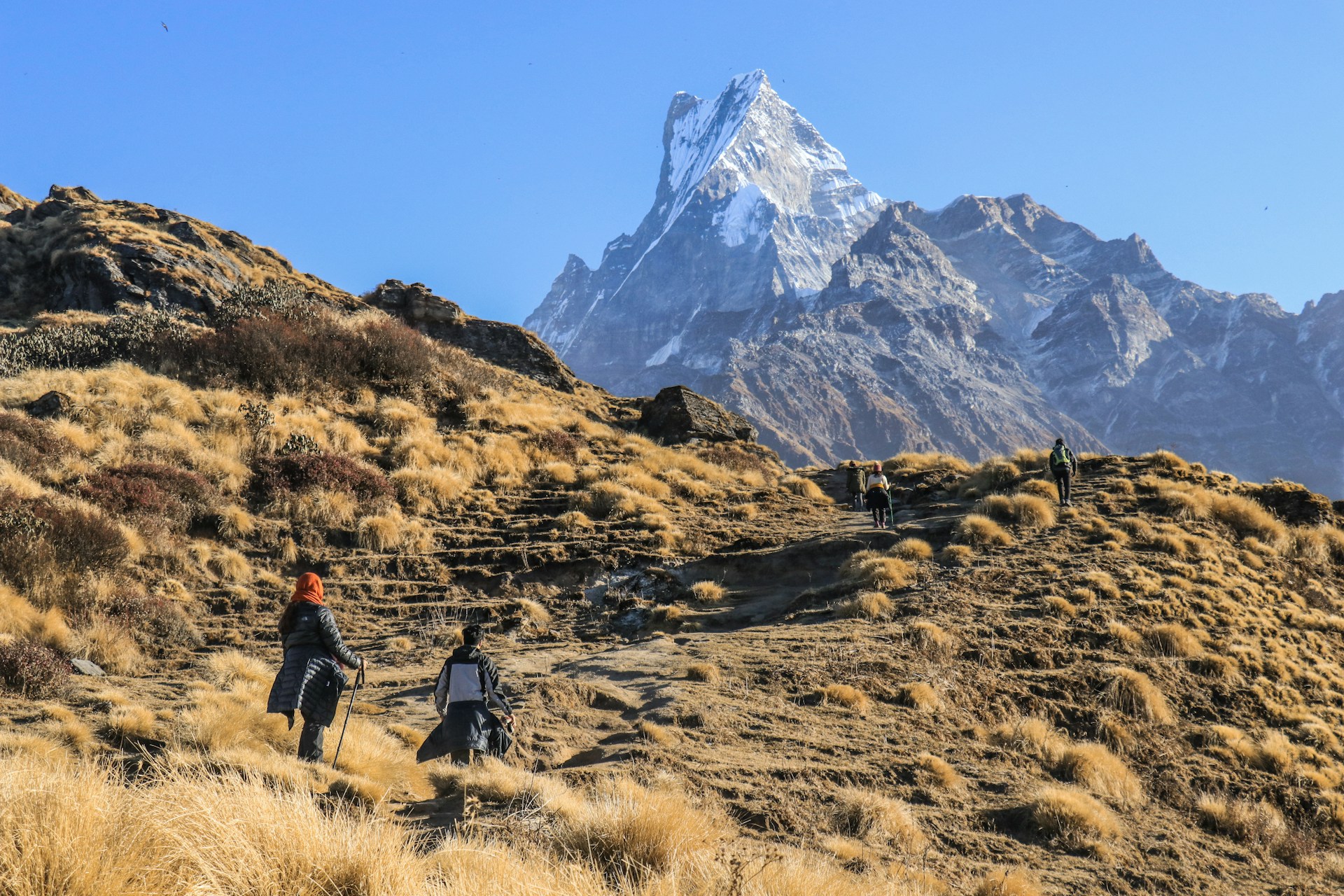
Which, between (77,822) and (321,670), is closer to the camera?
(77,822)

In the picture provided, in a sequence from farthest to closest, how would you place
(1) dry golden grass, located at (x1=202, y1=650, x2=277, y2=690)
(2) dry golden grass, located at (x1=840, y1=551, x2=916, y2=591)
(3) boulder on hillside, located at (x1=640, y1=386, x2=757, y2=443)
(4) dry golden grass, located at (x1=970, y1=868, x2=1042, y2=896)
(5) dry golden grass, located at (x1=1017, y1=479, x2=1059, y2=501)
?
1. (3) boulder on hillside, located at (x1=640, y1=386, x2=757, y2=443)
2. (5) dry golden grass, located at (x1=1017, y1=479, x2=1059, y2=501)
3. (2) dry golden grass, located at (x1=840, y1=551, x2=916, y2=591)
4. (1) dry golden grass, located at (x1=202, y1=650, x2=277, y2=690)
5. (4) dry golden grass, located at (x1=970, y1=868, x2=1042, y2=896)

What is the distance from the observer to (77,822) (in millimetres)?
3434

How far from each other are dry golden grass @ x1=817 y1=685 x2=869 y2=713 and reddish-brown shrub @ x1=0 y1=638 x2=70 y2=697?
27.1ft

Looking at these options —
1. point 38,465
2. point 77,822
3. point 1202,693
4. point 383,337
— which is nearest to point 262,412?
point 38,465

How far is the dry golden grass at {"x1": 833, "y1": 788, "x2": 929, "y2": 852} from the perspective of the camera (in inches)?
248

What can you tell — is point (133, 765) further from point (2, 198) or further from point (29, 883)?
point (2, 198)

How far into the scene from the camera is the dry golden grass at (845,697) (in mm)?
9297

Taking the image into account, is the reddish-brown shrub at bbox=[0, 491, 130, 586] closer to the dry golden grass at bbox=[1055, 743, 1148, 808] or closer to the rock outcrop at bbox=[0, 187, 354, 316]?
the dry golden grass at bbox=[1055, 743, 1148, 808]

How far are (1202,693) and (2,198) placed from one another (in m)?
51.6

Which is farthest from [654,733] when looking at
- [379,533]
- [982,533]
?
[982,533]

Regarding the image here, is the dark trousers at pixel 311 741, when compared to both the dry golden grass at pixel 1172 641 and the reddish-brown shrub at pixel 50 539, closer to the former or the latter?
the reddish-brown shrub at pixel 50 539

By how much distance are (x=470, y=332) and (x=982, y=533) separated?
24.4 meters

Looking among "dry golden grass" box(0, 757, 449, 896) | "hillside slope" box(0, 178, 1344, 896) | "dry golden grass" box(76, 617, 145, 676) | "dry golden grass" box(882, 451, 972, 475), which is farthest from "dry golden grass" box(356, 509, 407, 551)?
"dry golden grass" box(882, 451, 972, 475)

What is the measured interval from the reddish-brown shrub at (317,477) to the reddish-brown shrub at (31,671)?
702 cm
